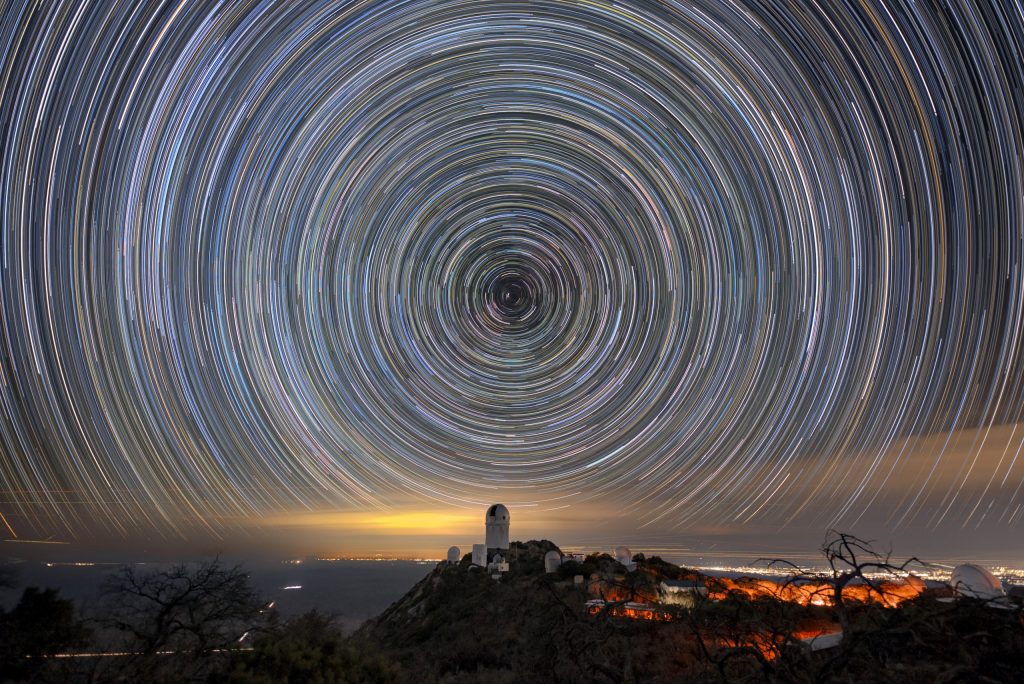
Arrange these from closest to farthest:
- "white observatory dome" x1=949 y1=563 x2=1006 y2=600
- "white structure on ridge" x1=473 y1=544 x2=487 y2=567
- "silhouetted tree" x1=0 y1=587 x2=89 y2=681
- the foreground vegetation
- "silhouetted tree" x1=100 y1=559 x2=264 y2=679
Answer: the foreground vegetation, "silhouetted tree" x1=100 y1=559 x2=264 y2=679, "silhouetted tree" x1=0 y1=587 x2=89 y2=681, "white observatory dome" x1=949 y1=563 x2=1006 y2=600, "white structure on ridge" x1=473 y1=544 x2=487 y2=567

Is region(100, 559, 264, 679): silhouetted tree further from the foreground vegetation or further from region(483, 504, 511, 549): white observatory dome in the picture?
region(483, 504, 511, 549): white observatory dome

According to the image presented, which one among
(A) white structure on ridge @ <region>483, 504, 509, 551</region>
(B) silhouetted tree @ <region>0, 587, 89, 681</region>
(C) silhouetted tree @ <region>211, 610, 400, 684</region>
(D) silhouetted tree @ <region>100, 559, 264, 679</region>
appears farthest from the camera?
(A) white structure on ridge @ <region>483, 504, 509, 551</region>

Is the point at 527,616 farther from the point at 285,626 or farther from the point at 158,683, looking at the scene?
the point at 158,683

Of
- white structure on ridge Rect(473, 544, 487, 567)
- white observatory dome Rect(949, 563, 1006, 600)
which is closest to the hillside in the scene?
white structure on ridge Rect(473, 544, 487, 567)

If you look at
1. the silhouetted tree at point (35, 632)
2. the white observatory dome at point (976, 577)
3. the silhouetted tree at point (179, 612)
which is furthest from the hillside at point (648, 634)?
the silhouetted tree at point (35, 632)

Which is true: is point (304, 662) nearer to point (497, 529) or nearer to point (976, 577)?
point (976, 577)

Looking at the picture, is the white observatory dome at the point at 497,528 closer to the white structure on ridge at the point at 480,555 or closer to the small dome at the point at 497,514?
the small dome at the point at 497,514

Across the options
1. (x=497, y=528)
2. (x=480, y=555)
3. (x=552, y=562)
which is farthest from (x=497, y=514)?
(x=552, y=562)
